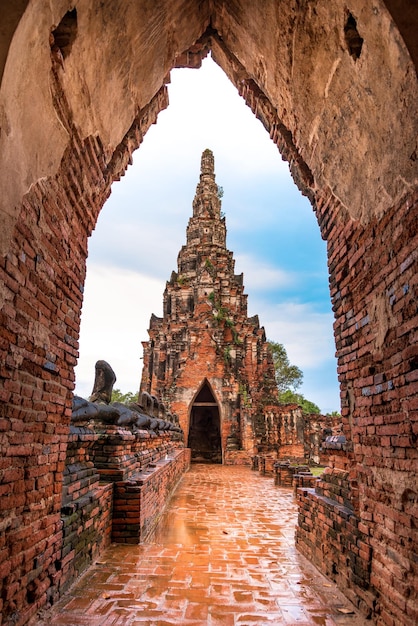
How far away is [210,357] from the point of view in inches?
736

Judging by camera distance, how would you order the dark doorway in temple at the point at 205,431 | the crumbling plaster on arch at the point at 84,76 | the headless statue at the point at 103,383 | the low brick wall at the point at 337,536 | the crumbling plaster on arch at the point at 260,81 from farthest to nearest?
1. the dark doorway in temple at the point at 205,431
2. the headless statue at the point at 103,383
3. the low brick wall at the point at 337,536
4. the crumbling plaster on arch at the point at 260,81
5. the crumbling plaster on arch at the point at 84,76

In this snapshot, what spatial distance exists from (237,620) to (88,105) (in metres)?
4.25

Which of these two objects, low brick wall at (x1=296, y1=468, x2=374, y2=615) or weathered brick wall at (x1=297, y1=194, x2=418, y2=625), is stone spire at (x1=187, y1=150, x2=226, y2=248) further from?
weathered brick wall at (x1=297, y1=194, x2=418, y2=625)

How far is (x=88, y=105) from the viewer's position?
3436mm

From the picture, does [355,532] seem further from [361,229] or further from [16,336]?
[16,336]

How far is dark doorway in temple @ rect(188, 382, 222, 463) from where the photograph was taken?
67.8 ft

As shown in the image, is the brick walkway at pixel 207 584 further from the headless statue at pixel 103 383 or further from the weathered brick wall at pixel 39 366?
the headless statue at pixel 103 383

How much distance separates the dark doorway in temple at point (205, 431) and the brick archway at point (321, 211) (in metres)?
17.4

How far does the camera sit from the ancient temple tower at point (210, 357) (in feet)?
57.9

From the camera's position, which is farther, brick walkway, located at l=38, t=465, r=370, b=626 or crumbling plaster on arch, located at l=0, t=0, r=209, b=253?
brick walkway, located at l=38, t=465, r=370, b=626

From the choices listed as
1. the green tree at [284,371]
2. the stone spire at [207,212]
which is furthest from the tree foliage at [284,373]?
the stone spire at [207,212]

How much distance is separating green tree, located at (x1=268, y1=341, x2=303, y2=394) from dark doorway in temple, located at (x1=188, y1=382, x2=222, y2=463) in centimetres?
1395

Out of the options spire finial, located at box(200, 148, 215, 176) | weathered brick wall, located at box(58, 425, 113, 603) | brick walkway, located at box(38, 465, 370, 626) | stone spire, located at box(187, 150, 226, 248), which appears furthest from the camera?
spire finial, located at box(200, 148, 215, 176)

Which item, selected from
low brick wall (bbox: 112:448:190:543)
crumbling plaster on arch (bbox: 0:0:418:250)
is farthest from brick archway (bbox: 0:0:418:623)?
low brick wall (bbox: 112:448:190:543)
